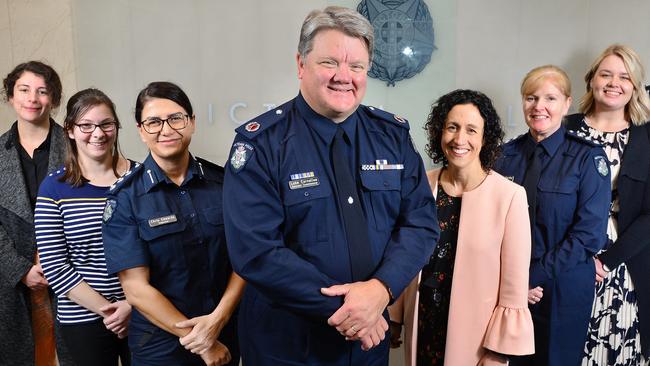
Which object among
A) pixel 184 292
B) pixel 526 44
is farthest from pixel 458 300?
pixel 526 44

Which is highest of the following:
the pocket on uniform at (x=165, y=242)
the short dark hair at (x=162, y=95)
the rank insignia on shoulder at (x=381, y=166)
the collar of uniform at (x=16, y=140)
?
the short dark hair at (x=162, y=95)

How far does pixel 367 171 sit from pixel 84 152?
1.16 m

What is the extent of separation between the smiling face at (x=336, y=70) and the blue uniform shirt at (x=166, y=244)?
0.61 m

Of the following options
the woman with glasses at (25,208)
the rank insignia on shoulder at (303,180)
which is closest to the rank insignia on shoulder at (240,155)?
the rank insignia on shoulder at (303,180)

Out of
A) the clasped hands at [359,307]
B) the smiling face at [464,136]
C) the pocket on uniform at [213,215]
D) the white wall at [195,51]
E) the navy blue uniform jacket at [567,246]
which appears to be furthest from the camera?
the white wall at [195,51]

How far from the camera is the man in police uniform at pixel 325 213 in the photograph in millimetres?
1284

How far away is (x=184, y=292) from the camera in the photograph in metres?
1.63

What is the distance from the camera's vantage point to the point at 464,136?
178 centimetres

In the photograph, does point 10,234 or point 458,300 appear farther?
point 10,234

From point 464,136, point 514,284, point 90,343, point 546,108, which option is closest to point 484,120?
point 464,136

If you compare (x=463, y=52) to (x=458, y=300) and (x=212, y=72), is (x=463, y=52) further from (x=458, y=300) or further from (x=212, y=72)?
(x=458, y=300)

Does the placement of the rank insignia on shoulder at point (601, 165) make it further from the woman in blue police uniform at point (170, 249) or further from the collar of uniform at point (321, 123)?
the woman in blue police uniform at point (170, 249)

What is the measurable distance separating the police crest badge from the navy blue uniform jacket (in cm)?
104

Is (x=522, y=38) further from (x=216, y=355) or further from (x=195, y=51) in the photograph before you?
(x=216, y=355)
